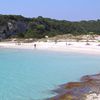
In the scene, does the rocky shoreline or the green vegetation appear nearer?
the rocky shoreline

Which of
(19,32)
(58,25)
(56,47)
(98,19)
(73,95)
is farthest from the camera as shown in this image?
(98,19)

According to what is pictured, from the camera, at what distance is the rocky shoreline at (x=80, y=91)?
14802mm

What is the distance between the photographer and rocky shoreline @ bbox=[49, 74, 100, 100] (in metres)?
14.8

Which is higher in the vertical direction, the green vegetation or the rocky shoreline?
the green vegetation

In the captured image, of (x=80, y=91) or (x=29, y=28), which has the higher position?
(x=29, y=28)

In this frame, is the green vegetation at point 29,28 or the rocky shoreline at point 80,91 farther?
the green vegetation at point 29,28

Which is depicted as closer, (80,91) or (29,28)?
(80,91)

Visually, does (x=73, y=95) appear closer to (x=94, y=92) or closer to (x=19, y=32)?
(x=94, y=92)

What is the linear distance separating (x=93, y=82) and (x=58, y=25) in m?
77.5

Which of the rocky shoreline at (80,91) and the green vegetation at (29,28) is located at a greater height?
the green vegetation at (29,28)

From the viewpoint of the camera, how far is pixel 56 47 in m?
56.8

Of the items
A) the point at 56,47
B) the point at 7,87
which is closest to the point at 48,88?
the point at 7,87

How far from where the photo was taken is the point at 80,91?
54.0ft

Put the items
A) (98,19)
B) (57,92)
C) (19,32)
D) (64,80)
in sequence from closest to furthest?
1. (57,92)
2. (64,80)
3. (19,32)
4. (98,19)
